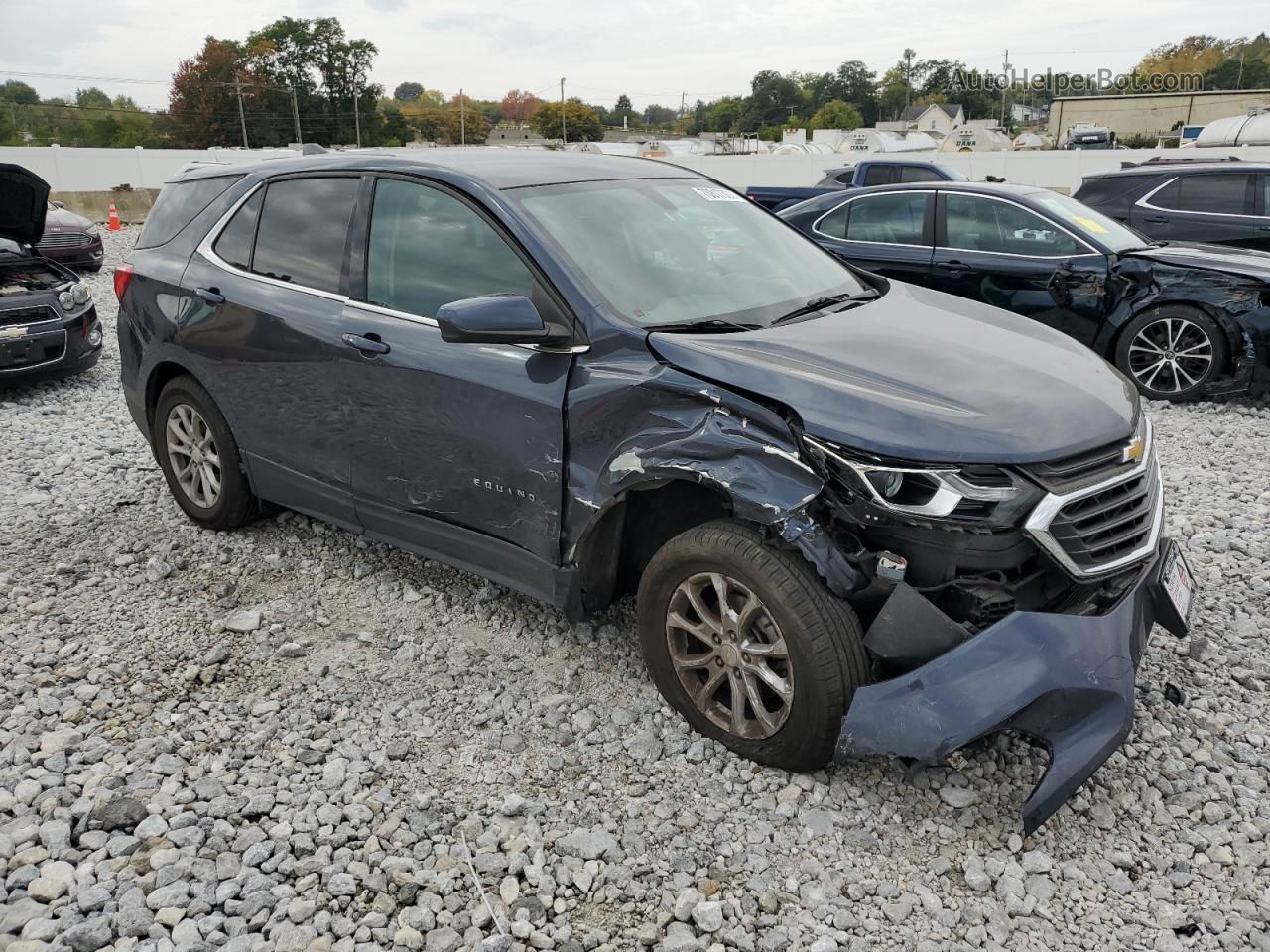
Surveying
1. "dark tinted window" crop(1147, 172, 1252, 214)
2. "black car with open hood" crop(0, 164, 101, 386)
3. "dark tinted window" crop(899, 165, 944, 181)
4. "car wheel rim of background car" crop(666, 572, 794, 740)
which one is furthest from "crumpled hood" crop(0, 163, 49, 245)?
"dark tinted window" crop(899, 165, 944, 181)

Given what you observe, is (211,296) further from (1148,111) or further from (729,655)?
(1148,111)

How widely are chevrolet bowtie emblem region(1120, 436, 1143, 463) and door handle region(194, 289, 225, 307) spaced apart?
366 cm

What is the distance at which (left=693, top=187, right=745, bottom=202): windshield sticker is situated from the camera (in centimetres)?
415

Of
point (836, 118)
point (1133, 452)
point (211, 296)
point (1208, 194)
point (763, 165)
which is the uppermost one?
point (836, 118)

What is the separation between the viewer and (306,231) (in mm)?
4090

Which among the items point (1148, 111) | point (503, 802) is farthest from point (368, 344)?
point (1148, 111)

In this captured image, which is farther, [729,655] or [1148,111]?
[1148,111]

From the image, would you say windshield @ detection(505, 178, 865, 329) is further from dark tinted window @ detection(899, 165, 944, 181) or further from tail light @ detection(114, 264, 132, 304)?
dark tinted window @ detection(899, 165, 944, 181)

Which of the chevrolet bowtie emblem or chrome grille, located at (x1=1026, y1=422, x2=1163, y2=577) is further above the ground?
the chevrolet bowtie emblem

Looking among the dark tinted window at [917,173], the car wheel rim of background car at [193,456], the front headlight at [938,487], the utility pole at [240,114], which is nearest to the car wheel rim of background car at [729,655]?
the front headlight at [938,487]

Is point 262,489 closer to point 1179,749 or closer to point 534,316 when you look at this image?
point 534,316

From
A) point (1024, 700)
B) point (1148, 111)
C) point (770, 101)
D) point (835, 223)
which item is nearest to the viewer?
point (1024, 700)

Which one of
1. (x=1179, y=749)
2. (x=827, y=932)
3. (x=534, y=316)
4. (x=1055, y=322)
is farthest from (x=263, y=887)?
(x=1055, y=322)

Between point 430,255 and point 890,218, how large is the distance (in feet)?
18.6
